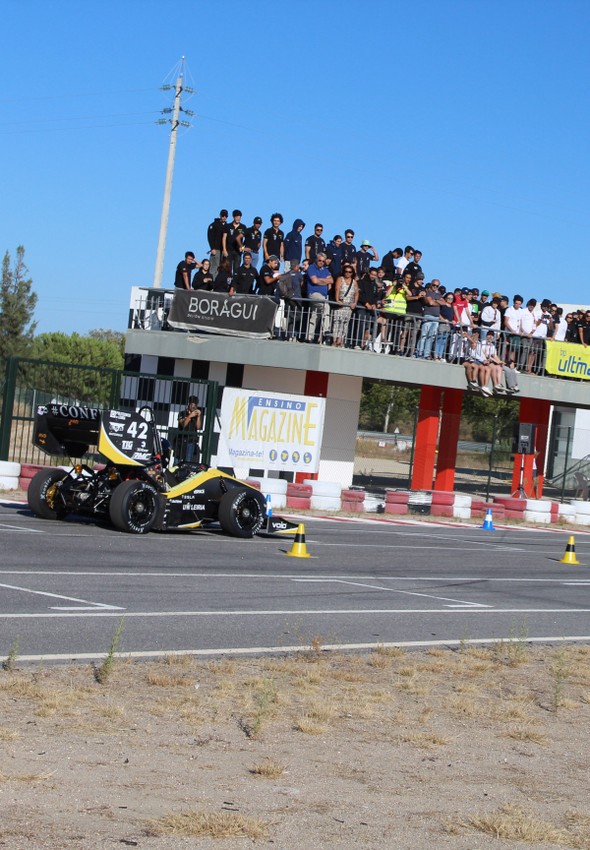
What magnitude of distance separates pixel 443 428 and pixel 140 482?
18.0 meters

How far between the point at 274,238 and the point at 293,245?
473 millimetres

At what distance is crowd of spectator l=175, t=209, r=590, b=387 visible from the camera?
26984 mm

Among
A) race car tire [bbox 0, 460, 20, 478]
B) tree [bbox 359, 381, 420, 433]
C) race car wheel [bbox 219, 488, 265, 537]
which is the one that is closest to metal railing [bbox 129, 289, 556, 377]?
race car tire [bbox 0, 460, 20, 478]

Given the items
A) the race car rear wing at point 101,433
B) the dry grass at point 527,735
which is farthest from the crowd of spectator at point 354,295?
the dry grass at point 527,735

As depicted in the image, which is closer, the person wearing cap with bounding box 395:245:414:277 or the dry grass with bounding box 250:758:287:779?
the dry grass with bounding box 250:758:287:779

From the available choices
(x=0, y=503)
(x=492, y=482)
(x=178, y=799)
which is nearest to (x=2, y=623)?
(x=178, y=799)

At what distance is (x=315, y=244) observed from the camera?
88.7ft

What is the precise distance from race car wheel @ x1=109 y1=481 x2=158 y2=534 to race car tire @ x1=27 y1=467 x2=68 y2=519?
3.97 feet

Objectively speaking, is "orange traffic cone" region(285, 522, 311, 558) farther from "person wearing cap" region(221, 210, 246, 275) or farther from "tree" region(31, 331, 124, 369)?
"tree" region(31, 331, 124, 369)

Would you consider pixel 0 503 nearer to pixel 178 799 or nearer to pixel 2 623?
pixel 2 623

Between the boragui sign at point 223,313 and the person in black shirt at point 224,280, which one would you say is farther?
the boragui sign at point 223,313

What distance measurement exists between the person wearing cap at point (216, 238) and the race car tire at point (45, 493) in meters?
11.4

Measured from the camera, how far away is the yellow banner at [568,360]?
32.0m

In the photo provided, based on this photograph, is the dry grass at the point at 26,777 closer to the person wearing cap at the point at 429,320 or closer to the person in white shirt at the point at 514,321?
the person wearing cap at the point at 429,320
